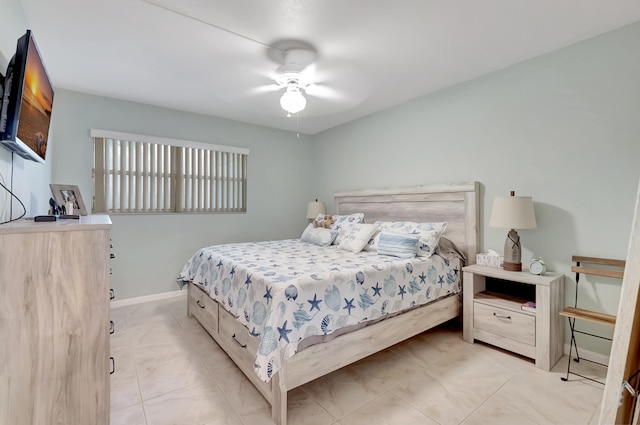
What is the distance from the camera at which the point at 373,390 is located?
1903mm

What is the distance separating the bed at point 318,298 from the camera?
164 centimetres

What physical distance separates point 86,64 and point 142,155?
1.17 meters

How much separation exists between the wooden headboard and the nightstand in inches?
13.7

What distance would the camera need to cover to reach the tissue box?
2.59 metres

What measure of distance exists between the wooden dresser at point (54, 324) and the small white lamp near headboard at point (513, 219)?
2731 mm

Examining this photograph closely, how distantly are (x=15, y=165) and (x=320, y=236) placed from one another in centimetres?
261

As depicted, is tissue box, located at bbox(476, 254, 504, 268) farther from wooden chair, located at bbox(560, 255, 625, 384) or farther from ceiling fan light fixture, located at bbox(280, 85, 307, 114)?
ceiling fan light fixture, located at bbox(280, 85, 307, 114)

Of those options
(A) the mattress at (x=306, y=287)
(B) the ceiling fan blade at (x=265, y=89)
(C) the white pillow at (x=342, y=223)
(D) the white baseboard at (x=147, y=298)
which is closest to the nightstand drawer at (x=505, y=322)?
(A) the mattress at (x=306, y=287)

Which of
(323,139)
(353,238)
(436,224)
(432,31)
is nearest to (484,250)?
(436,224)

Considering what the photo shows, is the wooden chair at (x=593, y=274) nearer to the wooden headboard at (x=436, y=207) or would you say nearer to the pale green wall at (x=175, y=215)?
the wooden headboard at (x=436, y=207)

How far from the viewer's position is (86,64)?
8.58 feet

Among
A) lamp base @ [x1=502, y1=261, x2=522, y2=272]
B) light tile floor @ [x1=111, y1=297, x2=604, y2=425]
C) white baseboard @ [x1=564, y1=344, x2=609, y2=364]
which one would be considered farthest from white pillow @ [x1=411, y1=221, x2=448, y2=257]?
white baseboard @ [x1=564, y1=344, x2=609, y2=364]

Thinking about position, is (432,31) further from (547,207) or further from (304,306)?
(304,306)

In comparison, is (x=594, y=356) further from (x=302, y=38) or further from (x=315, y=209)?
(x=315, y=209)
